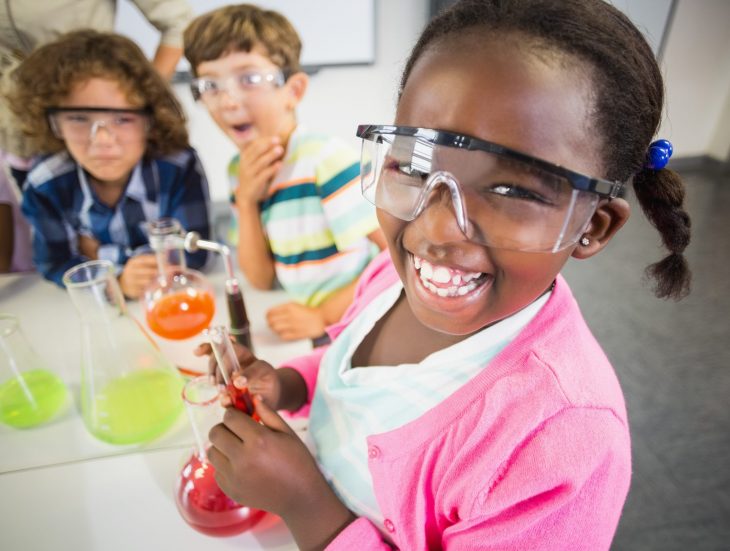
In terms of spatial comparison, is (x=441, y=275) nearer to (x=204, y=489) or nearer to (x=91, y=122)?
(x=204, y=489)

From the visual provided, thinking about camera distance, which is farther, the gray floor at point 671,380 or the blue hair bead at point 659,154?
the gray floor at point 671,380

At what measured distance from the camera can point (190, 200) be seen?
1220 mm

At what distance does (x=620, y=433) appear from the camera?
0.46 metres

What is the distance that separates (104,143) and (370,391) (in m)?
0.87

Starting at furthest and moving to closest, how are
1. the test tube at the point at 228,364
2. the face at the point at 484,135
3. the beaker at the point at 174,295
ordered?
the beaker at the point at 174,295
the test tube at the point at 228,364
the face at the point at 484,135

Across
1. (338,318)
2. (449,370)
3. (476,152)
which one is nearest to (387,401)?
(449,370)

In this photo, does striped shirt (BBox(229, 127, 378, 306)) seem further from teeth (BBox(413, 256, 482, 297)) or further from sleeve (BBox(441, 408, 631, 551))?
sleeve (BBox(441, 408, 631, 551))

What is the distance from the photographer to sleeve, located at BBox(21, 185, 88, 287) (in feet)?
3.69

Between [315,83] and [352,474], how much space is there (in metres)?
2.74

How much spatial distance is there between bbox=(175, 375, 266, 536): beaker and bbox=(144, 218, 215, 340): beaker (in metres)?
0.29

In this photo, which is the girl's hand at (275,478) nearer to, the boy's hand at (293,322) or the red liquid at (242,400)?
the red liquid at (242,400)

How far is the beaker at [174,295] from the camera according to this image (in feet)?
2.76

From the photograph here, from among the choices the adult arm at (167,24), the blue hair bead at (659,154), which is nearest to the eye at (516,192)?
the blue hair bead at (659,154)

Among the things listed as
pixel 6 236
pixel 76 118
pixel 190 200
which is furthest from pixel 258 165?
pixel 6 236
